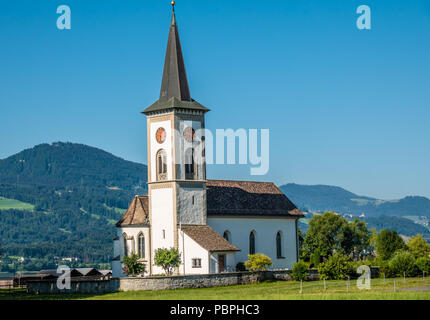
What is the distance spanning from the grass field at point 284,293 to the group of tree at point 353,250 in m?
3.55

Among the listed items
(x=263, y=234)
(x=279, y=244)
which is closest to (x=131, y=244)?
(x=263, y=234)

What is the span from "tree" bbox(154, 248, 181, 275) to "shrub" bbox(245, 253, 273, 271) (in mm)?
6529

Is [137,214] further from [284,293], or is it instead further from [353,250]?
[353,250]

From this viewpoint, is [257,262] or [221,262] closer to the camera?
[221,262]

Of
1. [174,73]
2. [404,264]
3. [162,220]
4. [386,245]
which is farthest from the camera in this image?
[386,245]

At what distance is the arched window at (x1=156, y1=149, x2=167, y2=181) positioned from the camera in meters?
71.8

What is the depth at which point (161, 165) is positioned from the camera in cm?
7225

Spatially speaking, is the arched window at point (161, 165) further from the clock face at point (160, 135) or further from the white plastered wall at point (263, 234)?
the white plastered wall at point (263, 234)

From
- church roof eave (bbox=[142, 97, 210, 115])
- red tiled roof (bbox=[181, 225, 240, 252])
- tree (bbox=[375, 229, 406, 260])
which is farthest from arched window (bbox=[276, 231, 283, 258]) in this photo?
church roof eave (bbox=[142, 97, 210, 115])

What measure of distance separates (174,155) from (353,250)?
51194 mm

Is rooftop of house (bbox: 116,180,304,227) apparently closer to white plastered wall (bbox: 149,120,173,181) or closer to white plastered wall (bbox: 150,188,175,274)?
white plastered wall (bbox: 150,188,175,274)

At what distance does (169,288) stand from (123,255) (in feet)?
41.7
